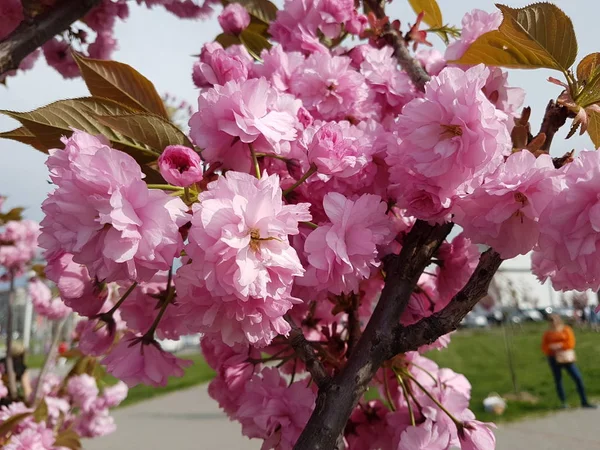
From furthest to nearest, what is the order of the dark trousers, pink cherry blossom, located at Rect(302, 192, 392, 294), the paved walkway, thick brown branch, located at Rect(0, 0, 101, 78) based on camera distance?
the dark trousers → the paved walkway → thick brown branch, located at Rect(0, 0, 101, 78) → pink cherry blossom, located at Rect(302, 192, 392, 294)

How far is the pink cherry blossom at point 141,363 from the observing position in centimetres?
71

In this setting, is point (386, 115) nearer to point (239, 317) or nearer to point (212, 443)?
point (239, 317)

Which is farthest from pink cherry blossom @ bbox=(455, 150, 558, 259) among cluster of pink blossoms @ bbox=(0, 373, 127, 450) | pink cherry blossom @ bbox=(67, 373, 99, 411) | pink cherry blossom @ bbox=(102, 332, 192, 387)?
pink cherry blossom @ bbox=(67, 373, 99, 411)

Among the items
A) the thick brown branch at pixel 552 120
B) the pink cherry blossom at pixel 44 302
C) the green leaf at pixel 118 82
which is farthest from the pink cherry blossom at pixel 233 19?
the pink cherry blossom at pixel 44 302

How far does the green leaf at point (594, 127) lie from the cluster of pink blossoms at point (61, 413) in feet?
5.18

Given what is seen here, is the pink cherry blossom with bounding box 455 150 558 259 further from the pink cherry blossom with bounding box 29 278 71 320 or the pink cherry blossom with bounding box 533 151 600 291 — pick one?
the pink cherry blossom with bounding box 29 278 71 320

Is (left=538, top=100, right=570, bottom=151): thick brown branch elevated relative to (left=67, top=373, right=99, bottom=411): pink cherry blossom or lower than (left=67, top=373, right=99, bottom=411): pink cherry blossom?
elevated

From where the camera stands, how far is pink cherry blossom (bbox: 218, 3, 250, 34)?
105 centimetres

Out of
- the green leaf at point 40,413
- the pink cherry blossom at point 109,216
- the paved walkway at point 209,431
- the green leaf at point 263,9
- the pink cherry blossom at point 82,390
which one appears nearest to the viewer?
the pink cherry blossom at point 109,216

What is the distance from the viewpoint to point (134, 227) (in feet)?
1.57

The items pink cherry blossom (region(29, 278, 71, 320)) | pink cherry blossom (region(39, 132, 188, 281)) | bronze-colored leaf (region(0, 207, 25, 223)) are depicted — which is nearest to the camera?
pink cherry blossom (region(39, 132, 188, 281))

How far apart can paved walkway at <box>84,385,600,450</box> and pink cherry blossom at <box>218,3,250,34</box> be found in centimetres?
439

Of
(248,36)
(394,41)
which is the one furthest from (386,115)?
(248,36)

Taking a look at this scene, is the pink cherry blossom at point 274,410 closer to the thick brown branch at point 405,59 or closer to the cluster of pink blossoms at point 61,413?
the thick brown branch at point 405,59
